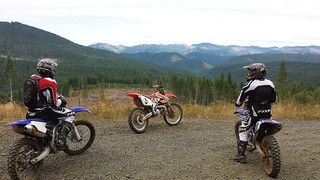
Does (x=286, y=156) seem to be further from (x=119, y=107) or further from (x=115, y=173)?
(x=119, y=107)

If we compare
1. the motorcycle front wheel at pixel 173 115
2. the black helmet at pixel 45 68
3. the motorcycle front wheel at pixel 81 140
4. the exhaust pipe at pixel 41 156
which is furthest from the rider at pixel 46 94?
the motorcycle front wheel at pixel 173 115

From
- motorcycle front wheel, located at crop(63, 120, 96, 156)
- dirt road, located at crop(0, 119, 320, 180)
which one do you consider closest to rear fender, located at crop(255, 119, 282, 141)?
dirt road, located at crop(0, 119, 320, 180)

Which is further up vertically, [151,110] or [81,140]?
[151,110]

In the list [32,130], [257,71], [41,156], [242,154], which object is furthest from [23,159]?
[257,71]

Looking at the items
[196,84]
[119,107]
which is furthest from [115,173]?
[196,84]

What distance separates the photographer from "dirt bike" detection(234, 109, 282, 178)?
6332 mm

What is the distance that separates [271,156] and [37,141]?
4852 millimetres

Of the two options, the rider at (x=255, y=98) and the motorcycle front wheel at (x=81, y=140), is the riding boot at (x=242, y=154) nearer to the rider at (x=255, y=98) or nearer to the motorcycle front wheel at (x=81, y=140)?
the rider at (x=255, y=98)

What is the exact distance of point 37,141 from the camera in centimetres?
639

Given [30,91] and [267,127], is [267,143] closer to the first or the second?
[267,127]

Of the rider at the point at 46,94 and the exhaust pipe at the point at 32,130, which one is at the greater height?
the rider at the point at 46,94

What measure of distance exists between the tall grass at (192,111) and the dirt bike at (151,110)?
1.77m

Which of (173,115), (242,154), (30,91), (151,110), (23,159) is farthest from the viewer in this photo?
(173,115)

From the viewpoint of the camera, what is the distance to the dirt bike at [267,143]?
20.8ft
